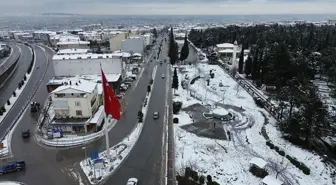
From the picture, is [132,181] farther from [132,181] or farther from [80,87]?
[80,87]

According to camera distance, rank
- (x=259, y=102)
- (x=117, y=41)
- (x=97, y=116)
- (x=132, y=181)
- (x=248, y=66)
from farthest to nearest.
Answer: (x=117, y=41) → (x=248, y=66) → (x=259, y=102) → (x=97, y=116) → (x=132, y=181)

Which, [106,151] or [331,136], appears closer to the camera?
[106,151]

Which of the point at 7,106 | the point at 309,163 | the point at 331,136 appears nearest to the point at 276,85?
the point at 331,136

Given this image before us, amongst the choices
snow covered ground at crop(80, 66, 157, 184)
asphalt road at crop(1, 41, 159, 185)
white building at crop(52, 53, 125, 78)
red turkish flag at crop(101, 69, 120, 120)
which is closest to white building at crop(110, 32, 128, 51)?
white building at crop(52, 53, 125, 78)

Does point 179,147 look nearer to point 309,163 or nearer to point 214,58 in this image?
point 309,163

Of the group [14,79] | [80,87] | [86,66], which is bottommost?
[14,79]

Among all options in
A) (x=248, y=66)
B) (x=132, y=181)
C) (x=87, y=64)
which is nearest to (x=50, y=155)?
(x=132, y=181)

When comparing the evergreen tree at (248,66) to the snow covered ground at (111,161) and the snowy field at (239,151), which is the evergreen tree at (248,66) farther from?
the snow covered ground at (111,161)
